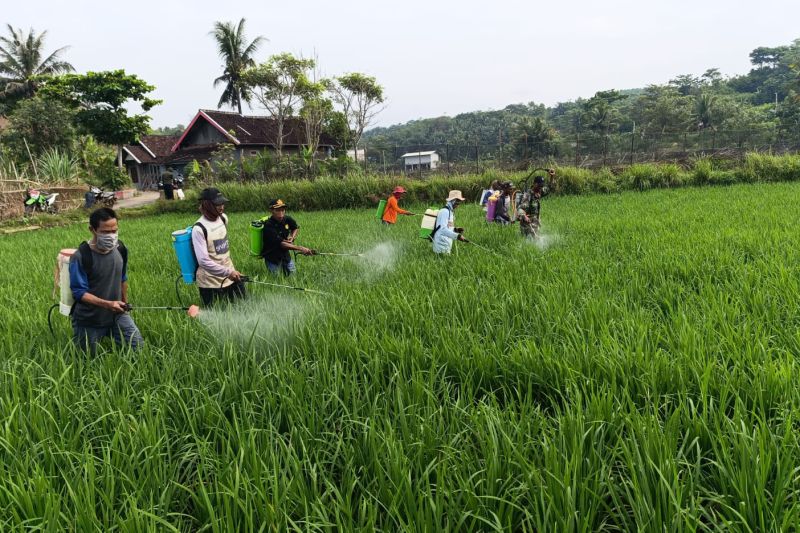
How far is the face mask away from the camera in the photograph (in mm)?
3184

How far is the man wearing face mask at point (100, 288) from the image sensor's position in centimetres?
311

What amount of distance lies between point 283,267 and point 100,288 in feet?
8.47

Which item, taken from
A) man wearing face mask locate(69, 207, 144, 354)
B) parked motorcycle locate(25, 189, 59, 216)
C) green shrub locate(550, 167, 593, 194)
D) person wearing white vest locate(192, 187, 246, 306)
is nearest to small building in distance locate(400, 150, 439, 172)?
green shrub locate(550, 167, 593, 194)

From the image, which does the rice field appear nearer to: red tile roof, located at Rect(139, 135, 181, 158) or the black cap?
the black cap

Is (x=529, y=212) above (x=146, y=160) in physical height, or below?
below

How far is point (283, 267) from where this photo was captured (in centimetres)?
575

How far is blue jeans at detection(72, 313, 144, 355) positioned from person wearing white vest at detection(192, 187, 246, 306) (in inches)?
31.7

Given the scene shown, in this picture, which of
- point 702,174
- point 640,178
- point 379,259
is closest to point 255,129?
point 640,178

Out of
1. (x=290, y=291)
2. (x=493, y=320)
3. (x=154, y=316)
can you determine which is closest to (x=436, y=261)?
(x=290, y=291)

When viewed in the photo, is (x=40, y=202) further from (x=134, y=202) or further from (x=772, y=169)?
(x=772, y=169)

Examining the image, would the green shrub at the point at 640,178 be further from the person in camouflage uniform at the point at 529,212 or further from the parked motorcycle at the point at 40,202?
the parked motorcycle at the point at 40,202

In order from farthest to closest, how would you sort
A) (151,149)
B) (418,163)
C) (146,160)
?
1. (151,149)
2. (146,160)
3. (418,163)

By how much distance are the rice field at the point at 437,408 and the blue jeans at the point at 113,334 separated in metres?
0.19

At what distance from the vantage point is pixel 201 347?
3.27 metres
